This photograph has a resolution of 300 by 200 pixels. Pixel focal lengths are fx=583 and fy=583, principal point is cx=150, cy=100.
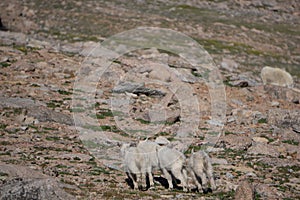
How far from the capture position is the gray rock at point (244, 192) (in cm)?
1363

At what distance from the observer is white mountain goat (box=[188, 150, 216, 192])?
14273mm

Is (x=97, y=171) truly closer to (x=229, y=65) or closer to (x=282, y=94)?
(x=282, y=94)

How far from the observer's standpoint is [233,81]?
1228 inches

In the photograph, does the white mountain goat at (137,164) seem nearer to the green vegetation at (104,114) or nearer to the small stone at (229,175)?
the small stone at (229,175)

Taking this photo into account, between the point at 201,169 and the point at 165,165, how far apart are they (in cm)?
102

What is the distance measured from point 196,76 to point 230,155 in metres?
12.5

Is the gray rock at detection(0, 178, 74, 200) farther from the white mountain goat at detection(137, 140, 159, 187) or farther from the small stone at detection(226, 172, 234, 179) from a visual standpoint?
the small stone at detection(226, 172, 234, 179)

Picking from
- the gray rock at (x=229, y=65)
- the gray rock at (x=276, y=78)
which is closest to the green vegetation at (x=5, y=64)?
the gray rock at (x=276, y=78)

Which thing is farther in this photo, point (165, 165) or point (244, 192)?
point (165, 165)

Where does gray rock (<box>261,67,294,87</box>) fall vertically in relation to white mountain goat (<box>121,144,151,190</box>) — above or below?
below

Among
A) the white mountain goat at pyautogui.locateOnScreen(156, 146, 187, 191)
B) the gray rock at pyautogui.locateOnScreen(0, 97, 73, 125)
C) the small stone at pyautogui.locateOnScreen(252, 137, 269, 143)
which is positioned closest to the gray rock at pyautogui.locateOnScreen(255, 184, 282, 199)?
the white mountain goat at pyautogui.locateOnScreen(156, 146, 187, 191)

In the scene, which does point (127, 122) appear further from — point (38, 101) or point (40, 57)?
point (40, 57)

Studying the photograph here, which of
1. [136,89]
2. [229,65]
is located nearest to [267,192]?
[136,89]

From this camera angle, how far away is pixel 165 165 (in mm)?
14758
